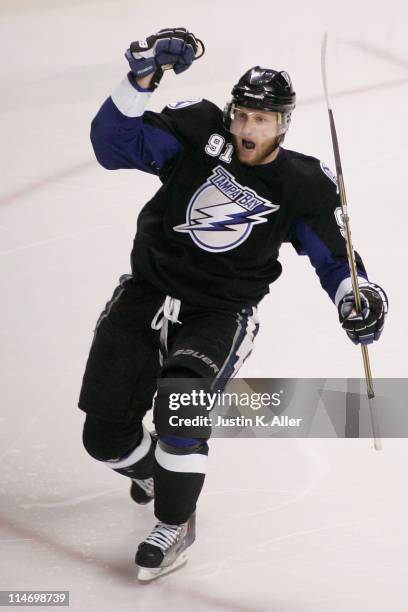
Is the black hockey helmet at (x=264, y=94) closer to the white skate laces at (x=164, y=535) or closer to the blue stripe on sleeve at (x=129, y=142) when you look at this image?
the blue stripe on sleeve at (x=129, y=142)

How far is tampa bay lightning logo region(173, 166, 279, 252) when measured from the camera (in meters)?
3.11

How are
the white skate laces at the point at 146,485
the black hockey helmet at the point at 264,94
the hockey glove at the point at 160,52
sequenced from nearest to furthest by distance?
the hockey glove at the point at 160,52 → the black hockey helmet at the point at 264,94 → the white skate laces at the point at 146,485

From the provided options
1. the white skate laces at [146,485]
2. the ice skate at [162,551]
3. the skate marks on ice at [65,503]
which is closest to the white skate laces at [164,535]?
the ice skate at [162,551]

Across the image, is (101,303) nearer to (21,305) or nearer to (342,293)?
(21,305)

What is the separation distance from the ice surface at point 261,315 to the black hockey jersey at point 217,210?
70 centimetres

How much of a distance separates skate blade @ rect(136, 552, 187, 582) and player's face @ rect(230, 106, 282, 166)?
1061 mm

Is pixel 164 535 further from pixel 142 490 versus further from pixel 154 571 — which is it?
pixel 142 490

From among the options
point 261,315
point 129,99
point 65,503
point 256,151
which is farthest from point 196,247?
point 261,315

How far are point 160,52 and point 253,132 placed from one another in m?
0.32

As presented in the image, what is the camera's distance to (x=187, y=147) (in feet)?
10.4

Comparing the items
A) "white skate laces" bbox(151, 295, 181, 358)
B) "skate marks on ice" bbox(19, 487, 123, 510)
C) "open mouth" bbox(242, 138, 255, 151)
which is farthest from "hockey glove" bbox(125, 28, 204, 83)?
"skate marks on ice" bbox(19, 487, 123, 510)

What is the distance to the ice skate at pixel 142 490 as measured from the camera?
3.47 metres

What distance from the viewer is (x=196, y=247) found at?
3121 mm

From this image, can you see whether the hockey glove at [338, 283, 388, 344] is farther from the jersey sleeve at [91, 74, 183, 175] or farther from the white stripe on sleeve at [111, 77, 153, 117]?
the white stripe on sleeve at [111, 77, 153, 117]
